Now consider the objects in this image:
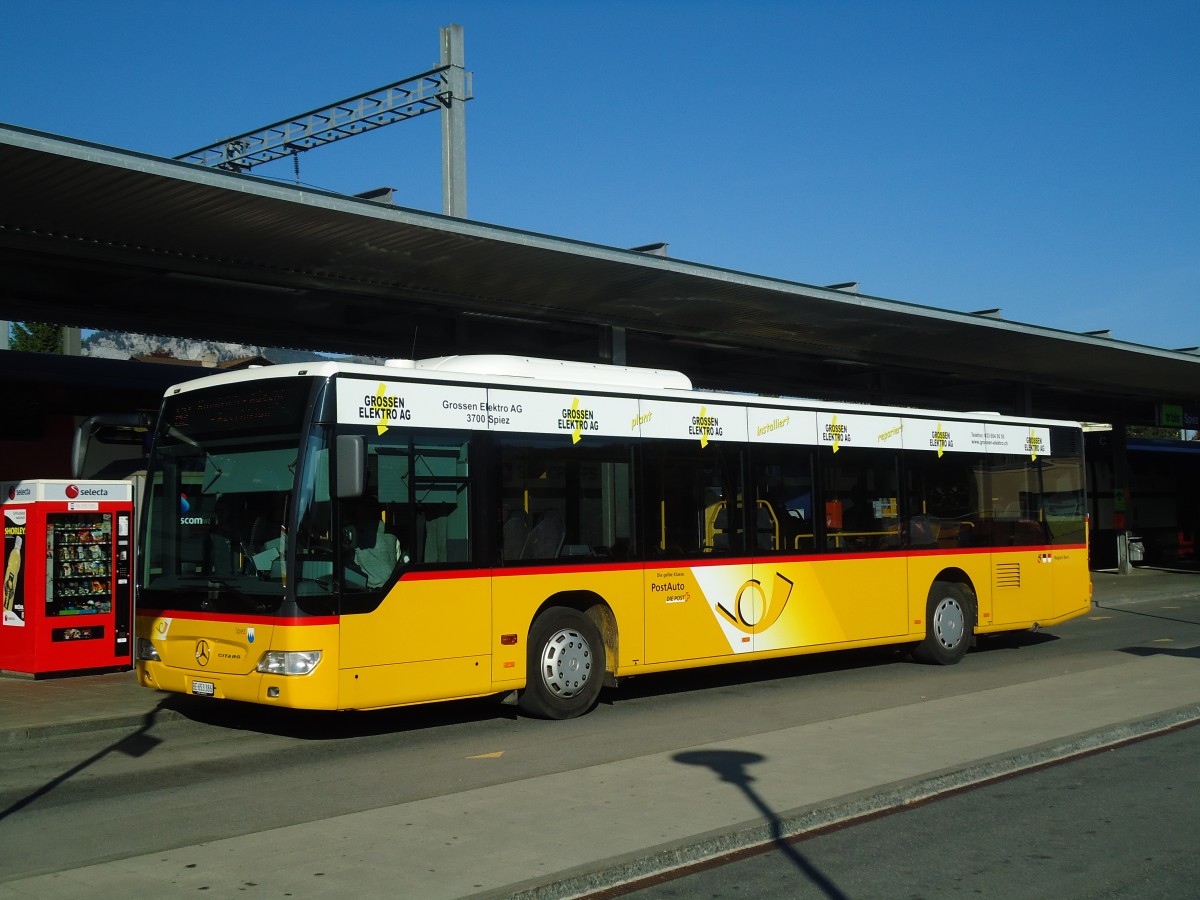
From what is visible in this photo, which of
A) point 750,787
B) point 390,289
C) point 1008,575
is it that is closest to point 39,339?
point 390,289

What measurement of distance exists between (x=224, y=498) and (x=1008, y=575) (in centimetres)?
1089

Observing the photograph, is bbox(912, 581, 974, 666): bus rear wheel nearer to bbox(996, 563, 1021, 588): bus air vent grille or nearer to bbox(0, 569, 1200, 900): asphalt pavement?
bbox(996, 563, 1021, 588): bus air vent grille

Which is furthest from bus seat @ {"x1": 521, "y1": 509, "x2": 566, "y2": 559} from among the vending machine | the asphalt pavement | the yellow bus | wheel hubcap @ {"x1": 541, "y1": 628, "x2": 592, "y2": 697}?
the vending machine

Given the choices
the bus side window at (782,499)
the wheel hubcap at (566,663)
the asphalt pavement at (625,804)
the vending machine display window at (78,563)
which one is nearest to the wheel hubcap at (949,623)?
the bus side window at (782,499)

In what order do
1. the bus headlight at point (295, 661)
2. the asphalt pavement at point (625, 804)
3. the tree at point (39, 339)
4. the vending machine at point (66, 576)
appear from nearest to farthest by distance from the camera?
the asphalt pavement at point (625, 804) < the bus headlight at point (295, 661) < the vending machine at point (66, 576) < the tree at point (39, 339)

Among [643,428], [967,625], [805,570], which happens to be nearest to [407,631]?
[643,428]

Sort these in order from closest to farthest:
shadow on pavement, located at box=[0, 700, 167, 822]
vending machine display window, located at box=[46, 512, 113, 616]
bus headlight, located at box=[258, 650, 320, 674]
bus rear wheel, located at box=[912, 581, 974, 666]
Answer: shadow on pavement, located at box=[0, 700, 167, 822], bus headlight, located at box=[258, 650, 320, 674], vending machine display window, located at box=[46, 512, 113, 616], bus rear wheel, located at box=[912, 581, 974, 666]

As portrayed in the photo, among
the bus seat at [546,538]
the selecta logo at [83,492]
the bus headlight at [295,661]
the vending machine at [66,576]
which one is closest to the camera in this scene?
the bus headlight at [295,661]

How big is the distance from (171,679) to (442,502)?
275cm

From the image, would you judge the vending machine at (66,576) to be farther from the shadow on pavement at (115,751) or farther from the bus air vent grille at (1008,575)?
the bus air vent grille at (1008,575)

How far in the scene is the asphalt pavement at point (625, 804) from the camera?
6129 millimetres

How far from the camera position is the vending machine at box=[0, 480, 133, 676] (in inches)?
556

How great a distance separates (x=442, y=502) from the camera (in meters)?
10.7

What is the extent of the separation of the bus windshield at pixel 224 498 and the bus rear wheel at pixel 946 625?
29.3 feet
